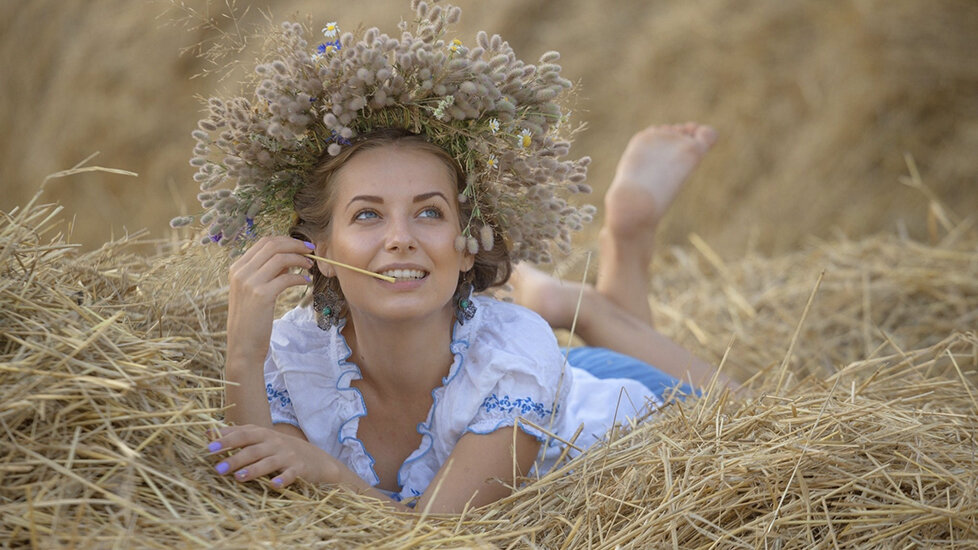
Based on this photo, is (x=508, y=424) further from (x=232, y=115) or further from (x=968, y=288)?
(x=968, y=288)

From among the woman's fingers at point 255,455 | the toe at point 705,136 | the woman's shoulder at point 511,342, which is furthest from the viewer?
the toe at point 705,136

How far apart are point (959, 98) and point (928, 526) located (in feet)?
12.7

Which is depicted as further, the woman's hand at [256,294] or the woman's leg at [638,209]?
the woman's leg at [638,209]

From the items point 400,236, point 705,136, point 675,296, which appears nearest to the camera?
point 400,236

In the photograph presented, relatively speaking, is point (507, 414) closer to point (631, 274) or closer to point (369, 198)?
point (369, 198)

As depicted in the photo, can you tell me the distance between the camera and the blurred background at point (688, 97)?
16.6 feet

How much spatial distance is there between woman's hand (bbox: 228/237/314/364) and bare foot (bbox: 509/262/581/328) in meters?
1.13

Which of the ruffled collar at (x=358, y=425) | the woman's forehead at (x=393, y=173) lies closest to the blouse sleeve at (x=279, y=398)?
the ruffled collar at (x=358, y=425)

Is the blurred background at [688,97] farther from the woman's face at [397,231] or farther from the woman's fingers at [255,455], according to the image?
the woman's fingers at [255,455]

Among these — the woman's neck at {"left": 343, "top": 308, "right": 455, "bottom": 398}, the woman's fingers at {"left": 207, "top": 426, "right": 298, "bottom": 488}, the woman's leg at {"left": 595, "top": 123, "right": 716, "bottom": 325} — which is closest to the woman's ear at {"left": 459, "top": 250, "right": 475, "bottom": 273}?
the woman's neck at {"left": 343, "top": 308, "right": 455, "bottom": 398}

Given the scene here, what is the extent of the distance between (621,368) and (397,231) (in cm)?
114

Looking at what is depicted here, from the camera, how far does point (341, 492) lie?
197cm

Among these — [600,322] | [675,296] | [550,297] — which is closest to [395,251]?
[550,297]

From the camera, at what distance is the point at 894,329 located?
3.51 meters
